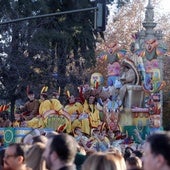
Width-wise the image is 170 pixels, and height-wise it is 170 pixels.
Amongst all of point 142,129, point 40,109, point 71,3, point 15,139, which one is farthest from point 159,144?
point 71,3

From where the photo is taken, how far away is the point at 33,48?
3005cm

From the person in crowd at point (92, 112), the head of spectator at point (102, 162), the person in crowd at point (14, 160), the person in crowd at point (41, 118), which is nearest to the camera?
the head of spectator at point (102, 162)

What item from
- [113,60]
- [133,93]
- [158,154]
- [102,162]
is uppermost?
[113,60]

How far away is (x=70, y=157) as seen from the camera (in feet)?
17.3

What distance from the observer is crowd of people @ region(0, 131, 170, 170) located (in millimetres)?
4230

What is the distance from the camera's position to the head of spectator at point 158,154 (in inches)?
166

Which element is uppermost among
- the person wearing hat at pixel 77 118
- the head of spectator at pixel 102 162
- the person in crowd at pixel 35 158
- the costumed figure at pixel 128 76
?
the costumed figure at pixel 128 76

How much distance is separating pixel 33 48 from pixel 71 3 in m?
4.66

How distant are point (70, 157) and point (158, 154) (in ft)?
4.03

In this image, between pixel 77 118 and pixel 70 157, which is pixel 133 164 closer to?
pixel 70 157

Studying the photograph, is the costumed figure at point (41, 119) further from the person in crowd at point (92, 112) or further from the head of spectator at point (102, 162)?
the head of spectator at point (102, 162)

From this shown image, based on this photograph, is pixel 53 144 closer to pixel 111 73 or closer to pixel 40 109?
pixel 40 109

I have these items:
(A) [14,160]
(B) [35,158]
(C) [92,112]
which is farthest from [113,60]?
(A) [14,160]

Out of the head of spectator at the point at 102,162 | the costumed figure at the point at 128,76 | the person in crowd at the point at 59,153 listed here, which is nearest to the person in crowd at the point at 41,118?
the costumed figure at the point at 128,76
